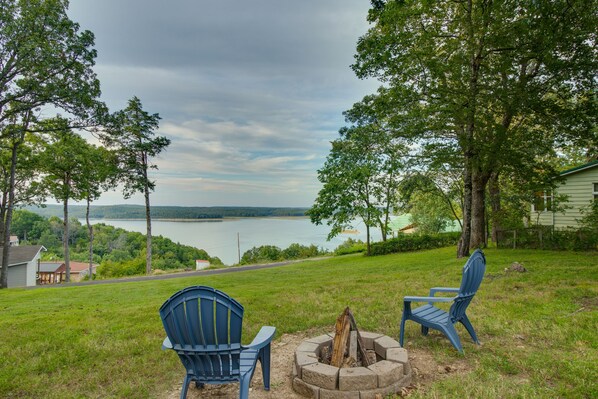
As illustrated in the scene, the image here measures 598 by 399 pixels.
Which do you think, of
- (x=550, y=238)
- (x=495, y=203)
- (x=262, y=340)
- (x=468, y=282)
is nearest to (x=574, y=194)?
(x=495, y=203)

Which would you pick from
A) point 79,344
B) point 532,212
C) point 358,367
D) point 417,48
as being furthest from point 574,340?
point 532,212

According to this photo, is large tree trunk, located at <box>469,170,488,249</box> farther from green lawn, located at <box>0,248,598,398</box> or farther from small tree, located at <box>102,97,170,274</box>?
small tree, located at <box>102,97,170,274</box>

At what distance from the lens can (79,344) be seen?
157 inches

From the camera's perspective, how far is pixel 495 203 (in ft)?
51.0

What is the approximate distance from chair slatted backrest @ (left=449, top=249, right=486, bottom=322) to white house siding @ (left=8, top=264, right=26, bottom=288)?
31038 millimetres

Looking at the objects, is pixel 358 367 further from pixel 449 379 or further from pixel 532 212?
pixel 532 212

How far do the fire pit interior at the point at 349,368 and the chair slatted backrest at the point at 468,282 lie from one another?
30.8 inches

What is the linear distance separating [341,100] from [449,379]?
66.5 ft

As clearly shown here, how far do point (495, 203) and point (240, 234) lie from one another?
26.4 m

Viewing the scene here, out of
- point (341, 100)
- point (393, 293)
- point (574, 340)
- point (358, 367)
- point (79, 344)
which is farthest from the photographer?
point (341, 100)

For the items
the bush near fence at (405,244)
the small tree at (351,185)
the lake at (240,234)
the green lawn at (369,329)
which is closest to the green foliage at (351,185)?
the small tree at (351,185)

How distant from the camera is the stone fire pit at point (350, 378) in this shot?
98.3 inches

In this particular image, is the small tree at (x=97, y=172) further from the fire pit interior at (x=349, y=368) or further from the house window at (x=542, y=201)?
the house window at (x=542, y=201)

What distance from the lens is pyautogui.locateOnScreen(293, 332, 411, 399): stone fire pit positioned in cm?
250
